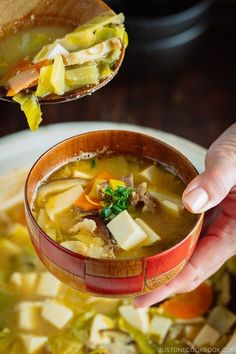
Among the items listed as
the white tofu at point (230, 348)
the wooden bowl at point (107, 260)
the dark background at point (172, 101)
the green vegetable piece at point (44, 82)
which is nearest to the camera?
the wooden bowl at point (107, 260)

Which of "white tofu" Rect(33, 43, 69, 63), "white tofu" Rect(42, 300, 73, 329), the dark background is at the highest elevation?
"white tofu" Rect(33, 43, 69, 63)

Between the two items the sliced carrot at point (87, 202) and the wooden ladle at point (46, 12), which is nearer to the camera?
the sliced carrot at point (87, 202)

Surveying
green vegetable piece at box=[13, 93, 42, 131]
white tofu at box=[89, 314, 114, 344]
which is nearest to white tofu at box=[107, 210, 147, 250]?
green vegetable piece at box=[13, 93, 42, 131]

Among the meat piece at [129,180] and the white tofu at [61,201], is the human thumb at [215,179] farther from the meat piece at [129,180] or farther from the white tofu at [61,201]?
the white tofu at [61,201]

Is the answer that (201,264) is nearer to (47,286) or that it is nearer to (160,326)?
(160,326)

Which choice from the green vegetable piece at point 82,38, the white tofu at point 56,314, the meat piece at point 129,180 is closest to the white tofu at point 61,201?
the meat piece at point 129,180

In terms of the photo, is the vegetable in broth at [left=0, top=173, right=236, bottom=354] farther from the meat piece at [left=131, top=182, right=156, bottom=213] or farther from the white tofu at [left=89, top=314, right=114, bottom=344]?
the meat piece at [left=131, top=182, right=156, bottom=213]

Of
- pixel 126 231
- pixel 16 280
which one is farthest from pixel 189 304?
pixel 126 231
